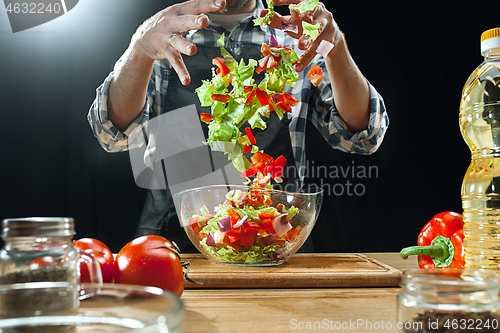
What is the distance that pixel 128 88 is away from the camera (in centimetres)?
A: 139

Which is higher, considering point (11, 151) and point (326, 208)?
point (11, 151)

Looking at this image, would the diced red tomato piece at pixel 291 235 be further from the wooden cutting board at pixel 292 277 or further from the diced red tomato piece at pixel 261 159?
the diced red tomato piece at pixel 261 159

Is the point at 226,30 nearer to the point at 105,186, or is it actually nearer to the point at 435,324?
the point at 105,186

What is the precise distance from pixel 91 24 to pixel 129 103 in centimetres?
145

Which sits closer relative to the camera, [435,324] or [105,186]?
[435,324]

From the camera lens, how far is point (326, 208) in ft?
8.36

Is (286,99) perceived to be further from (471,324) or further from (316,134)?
(316,134)

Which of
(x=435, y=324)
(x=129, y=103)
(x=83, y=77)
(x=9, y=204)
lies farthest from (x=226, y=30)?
(x=9, y=204)

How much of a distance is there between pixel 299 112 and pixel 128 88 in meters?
0.73
